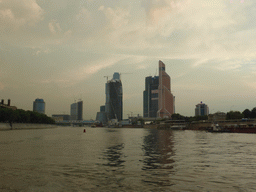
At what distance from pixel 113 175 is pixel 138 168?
4947 millimetres

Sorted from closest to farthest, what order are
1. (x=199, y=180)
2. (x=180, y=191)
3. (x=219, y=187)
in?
1. (x=180, y=191)
2. (x=219, y=187)
3. (x=199, y=180)

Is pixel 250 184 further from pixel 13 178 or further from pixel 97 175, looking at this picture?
pixel 13 178

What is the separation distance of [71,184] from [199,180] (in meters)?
11.7

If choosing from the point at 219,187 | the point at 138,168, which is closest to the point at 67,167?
the point at 138,168

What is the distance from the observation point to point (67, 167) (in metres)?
29.5

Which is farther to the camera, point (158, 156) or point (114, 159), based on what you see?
point (158, 156)

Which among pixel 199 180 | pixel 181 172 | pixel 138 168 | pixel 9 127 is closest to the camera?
pixel 199 180

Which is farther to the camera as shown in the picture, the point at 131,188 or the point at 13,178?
the point at 13,178

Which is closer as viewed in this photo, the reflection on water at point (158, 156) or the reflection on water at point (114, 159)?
the reflection on water at point (158, 156)

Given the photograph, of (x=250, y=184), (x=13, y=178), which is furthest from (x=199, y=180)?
(x=13, y=178)

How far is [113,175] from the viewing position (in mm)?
24859

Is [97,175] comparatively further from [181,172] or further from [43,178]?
[181,172]

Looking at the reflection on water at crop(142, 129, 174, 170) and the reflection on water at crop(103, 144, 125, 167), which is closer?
the reflection on water at crop(142, 129, 174, 170)

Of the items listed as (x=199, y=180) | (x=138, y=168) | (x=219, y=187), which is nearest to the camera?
(x=219, y=187)
